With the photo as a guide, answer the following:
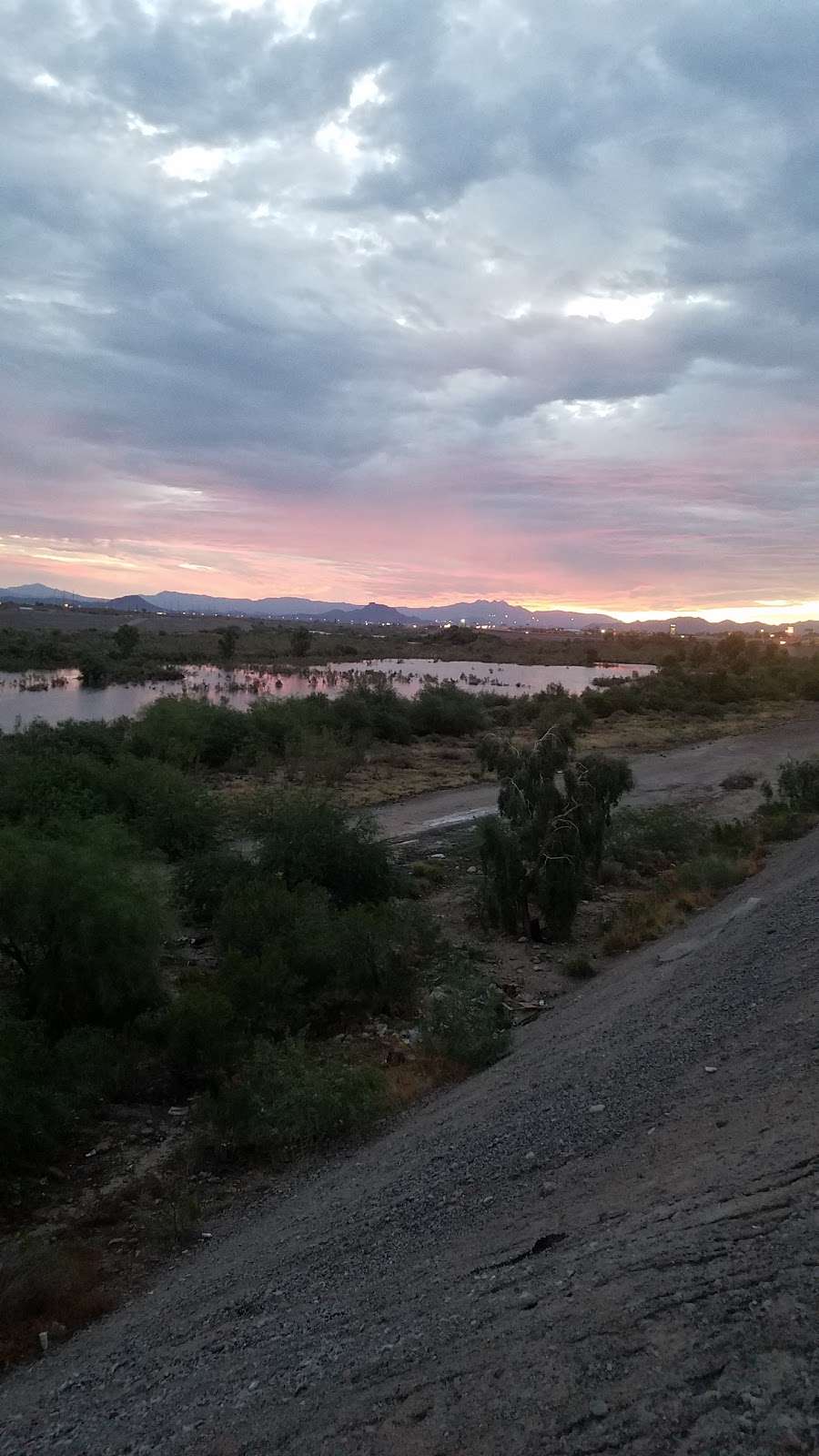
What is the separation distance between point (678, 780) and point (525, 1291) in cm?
2800

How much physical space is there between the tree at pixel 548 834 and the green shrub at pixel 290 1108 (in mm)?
6598

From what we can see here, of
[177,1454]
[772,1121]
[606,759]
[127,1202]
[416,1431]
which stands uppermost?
[606,759]

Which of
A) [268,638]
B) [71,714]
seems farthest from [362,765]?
[268,638]

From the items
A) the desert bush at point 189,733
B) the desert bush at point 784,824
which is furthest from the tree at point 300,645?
the desert bush at point 784,824

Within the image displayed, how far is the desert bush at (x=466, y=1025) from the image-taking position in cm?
1083

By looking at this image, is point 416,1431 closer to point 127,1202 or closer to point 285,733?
point 127,1202

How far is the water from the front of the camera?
4997 cm

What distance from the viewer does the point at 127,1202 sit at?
8.55 metres

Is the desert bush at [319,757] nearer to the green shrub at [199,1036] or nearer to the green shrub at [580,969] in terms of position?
the green shrub at [580,969]

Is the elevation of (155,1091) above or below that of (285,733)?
below

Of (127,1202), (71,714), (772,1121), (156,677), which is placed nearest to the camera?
(772,1121)

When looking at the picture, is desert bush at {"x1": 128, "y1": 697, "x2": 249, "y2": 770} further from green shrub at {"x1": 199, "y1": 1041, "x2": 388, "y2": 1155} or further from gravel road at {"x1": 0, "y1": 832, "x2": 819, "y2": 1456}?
gravel road at {"x1": 0, "y1": 832, "x2": 819, "y2": 1456}

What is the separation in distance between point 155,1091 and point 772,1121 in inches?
276

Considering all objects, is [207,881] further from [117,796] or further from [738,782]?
[738,782]
